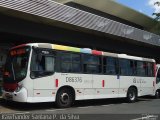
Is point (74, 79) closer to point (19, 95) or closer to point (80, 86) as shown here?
point (80, 86)

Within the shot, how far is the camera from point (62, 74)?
1631 centimetres

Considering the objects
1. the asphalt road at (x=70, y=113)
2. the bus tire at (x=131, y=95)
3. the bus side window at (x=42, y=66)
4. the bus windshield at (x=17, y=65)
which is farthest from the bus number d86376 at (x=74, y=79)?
the bus tire at (x=131, y=95)

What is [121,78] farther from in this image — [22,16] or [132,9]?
[132,9]

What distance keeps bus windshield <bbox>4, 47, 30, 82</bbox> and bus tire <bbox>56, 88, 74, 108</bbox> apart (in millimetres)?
2003

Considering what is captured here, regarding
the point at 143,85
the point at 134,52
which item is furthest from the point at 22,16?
the point at 134,52

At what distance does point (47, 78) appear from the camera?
15.6 metres

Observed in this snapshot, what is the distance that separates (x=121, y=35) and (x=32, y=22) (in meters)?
8.77

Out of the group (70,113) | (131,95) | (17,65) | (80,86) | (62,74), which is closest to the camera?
(70,113)

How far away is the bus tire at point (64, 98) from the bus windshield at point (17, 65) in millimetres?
2003

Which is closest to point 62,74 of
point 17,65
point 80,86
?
point 80,86

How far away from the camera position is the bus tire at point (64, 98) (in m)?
16.1

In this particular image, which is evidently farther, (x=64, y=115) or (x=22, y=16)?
(x=22, y=16)

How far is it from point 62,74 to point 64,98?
109cm

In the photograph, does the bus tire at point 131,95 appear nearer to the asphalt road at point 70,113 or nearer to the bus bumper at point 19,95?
the asphalt road at point 70,113
